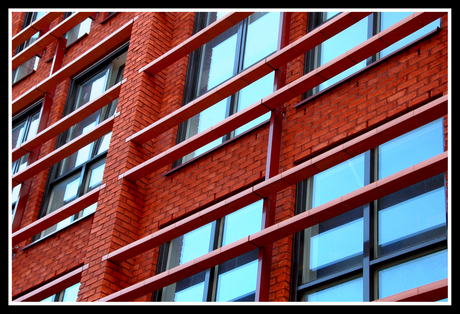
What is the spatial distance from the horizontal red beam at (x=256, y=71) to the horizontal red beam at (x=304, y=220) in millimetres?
2540

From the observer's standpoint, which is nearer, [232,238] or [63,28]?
[232,238]

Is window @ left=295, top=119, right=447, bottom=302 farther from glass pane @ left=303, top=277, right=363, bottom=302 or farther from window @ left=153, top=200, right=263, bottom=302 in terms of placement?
window @ left=153, top=200, right=263, bottom=302

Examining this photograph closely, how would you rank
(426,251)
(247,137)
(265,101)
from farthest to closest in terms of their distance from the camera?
(247,137) < (265,101) < (426,251)

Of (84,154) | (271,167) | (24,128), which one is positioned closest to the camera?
(271,167)

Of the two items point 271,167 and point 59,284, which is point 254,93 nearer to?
point 271,167

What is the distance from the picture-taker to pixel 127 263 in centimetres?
958

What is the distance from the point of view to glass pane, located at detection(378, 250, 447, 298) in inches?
266

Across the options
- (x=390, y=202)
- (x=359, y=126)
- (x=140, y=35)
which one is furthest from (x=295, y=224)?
(x=140, y=35)

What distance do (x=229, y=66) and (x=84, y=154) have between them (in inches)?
133

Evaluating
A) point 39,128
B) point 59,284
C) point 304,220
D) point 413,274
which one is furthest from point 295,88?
point 39,128

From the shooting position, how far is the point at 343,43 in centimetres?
956

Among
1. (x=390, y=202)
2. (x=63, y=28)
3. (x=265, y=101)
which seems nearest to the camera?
(x=390, y=202)

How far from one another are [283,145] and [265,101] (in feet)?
2.20

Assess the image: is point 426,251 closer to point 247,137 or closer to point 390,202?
point 390,202
